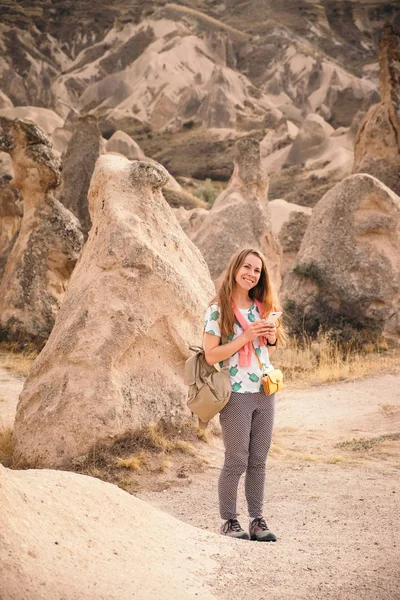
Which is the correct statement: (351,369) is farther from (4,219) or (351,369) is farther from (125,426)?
(4,219)

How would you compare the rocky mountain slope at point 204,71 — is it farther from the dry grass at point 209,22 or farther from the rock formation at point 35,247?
the rock formation at point 35,247

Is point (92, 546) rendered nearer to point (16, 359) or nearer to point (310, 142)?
point (16, 359)

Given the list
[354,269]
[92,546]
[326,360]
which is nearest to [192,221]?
[354,269]

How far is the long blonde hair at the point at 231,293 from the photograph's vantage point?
3842 mm

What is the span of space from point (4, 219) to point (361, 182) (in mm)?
9092

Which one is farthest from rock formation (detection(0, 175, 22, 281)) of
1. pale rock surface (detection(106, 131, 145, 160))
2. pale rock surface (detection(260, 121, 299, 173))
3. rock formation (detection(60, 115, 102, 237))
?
pale rock surface (detection(260, 121, 299, 173))

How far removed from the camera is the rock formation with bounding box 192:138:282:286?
11.9m

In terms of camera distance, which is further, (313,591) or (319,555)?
(319,555)

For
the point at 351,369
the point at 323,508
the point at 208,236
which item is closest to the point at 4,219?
the point at 208,236

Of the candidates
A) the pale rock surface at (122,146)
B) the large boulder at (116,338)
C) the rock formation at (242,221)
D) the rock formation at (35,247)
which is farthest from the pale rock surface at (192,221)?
the pale rock surface at (122,146)

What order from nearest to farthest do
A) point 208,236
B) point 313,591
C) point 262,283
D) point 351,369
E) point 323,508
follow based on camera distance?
point 313,591 < point 262,283 < point 323,508 < point 351,369 < point 208,236

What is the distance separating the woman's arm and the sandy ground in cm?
78

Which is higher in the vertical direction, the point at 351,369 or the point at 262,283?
the point at 262,283

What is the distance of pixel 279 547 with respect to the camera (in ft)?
11.9
